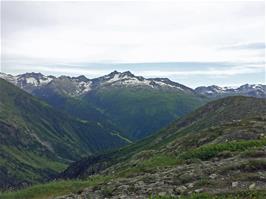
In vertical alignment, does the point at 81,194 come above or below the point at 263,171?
below

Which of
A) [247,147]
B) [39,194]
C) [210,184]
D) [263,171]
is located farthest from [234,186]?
[39,194]

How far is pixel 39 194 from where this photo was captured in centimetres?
5522

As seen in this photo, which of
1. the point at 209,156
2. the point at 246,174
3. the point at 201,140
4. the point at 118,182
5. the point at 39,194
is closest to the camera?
the point at 246,174

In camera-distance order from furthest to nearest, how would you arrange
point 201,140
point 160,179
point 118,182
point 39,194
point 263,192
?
point 201,140 < point 39,194 < point 118,182 < point 160,179 < point 263,192

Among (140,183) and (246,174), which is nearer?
(246,174)

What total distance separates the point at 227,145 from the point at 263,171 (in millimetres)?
13301

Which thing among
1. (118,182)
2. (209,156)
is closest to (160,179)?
(118,182)

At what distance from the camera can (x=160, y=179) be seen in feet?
127

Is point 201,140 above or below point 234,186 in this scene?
Answer: below

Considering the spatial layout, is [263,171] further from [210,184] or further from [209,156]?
[209,156]

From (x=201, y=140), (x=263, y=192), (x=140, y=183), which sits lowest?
(x=201, y=140)

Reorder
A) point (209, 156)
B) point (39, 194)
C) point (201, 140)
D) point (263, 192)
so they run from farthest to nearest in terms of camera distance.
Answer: point (201, 140) → point (39, 194) → point (209, 156) → point (263, 192)

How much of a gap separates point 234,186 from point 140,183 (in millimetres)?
9260

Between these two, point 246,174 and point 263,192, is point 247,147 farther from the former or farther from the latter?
point 263,192
